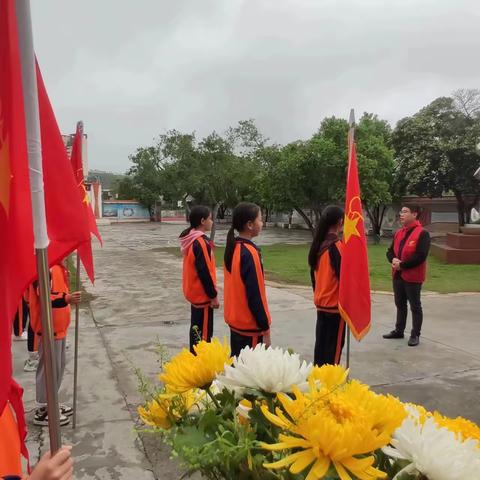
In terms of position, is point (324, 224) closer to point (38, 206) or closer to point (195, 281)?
point (195, 281)

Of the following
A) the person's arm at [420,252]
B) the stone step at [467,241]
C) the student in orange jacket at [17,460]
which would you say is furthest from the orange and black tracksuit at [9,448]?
the stone step at [467,241]

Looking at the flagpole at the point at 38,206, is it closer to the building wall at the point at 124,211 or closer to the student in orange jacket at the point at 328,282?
the student in orange jacket at the point at 328,282

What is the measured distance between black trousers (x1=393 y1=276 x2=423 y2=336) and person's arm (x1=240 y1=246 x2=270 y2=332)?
2.73 m

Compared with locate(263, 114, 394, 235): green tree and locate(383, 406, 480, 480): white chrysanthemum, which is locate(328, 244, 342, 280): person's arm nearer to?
locate(383, 406, 480, 480): white chrysanthemum

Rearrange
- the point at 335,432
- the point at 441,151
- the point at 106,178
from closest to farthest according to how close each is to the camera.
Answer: the point at 335,432
the point at 441,151
the point at 106,178

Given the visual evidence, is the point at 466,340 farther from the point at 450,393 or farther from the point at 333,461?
the point at 333,461

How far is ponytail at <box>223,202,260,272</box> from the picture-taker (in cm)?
360

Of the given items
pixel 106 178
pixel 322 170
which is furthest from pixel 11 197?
pixel 106 178

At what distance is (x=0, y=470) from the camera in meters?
1.24

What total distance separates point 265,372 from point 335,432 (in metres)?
0.24

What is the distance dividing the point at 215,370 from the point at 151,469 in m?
2.20

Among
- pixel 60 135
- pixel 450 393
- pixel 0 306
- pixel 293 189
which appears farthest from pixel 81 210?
pixel 293 189

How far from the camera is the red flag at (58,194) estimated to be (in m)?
1.37

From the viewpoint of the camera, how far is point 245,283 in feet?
11.5
